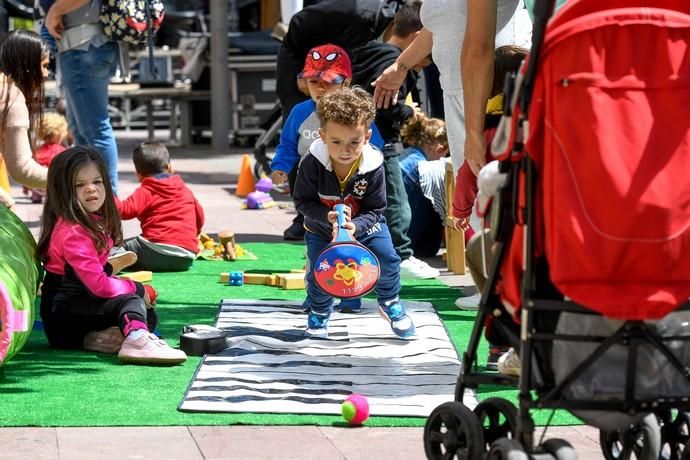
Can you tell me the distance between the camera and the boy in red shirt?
344 inches

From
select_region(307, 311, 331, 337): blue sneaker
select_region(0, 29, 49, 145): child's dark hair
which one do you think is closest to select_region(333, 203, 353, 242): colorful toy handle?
select_region(307, 311, 331, 337): blue sneaker

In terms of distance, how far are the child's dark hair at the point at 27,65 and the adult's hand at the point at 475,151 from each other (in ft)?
9.77

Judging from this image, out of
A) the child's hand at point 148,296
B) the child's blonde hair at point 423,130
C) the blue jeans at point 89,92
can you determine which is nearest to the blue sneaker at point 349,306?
the child's hand at point 148,296

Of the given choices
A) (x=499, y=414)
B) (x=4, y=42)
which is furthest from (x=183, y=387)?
(x=4, y=42)

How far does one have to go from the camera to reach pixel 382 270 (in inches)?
260

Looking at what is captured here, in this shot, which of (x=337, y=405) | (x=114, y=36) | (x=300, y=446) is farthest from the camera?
(x=114, y=36)

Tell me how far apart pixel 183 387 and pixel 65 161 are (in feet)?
4.40

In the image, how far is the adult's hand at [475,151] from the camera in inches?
205

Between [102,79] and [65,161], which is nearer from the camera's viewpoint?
[65,161]

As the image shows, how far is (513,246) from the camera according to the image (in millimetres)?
3945

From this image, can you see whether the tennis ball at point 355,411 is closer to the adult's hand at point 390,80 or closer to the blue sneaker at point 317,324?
the blue sneaker at point 317,324

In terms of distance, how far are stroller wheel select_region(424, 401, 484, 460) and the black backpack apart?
19.1 feet

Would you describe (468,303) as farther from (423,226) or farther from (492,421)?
(492,421)

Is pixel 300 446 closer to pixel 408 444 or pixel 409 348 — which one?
pixel 408 444
